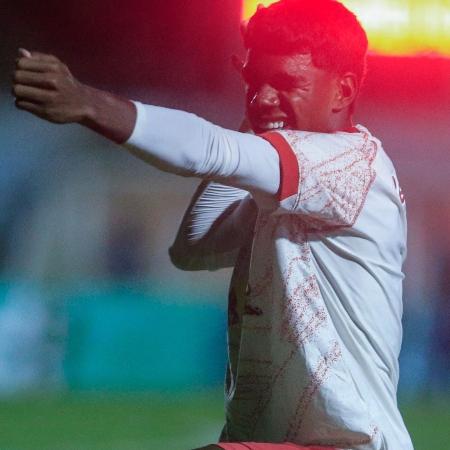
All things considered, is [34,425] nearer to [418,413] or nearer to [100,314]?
[100,314]

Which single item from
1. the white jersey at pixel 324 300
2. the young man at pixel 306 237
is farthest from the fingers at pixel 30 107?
the white jersey at pixel 324 300

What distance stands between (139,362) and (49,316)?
33 cm

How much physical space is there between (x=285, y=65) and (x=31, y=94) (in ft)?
1.62

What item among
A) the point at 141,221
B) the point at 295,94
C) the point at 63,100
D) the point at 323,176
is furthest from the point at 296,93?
the point at 141,221

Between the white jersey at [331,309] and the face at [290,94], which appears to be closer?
the white jersey at [331,309]

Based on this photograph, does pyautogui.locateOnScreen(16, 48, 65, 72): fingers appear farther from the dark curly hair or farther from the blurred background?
the blurred background

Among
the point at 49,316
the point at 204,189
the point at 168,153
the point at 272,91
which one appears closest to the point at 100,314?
the point at 49,316

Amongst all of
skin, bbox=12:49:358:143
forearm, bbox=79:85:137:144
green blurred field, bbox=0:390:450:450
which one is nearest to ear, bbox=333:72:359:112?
skin, bbox=12:49:358:143

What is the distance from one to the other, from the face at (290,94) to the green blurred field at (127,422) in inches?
67.7

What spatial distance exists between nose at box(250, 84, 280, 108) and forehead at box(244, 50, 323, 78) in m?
0.02

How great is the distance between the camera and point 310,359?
131 cm

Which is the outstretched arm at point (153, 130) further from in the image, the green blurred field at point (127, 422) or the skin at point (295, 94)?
the green blurred field at point (127, 422)

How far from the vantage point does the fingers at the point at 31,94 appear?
39.7 inches

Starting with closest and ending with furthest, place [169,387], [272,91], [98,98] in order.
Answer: [98,98] → [272,91] → [169,387]
